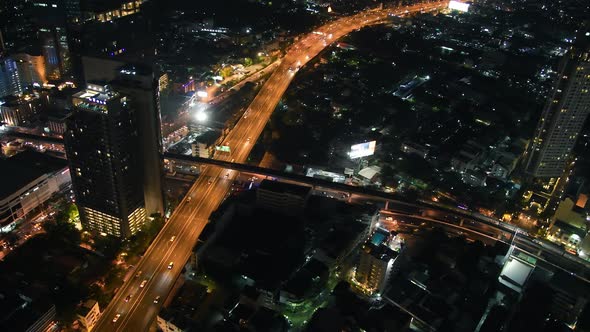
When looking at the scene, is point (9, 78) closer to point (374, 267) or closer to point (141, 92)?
point (141, 92)

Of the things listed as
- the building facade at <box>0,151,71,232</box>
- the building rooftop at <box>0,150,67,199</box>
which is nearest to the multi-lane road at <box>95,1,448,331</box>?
the building facade at <box>0,151,71,232</box>

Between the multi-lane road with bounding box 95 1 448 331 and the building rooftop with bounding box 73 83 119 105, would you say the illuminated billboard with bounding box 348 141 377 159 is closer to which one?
the multi-lane road with bounding box 95 1 448 331

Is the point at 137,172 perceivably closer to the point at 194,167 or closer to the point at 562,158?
the point at 194,167

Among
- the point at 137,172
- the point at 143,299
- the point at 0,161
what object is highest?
the point at 137,172

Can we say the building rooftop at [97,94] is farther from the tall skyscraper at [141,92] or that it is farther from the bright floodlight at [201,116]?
the bright floodlight at [201,116]

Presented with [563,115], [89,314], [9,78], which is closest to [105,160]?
[89,314]

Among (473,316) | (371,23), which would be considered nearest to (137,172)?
(473,316)
